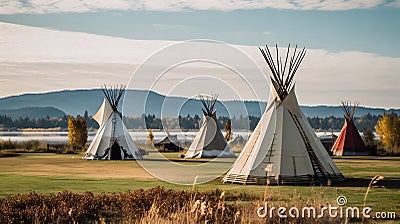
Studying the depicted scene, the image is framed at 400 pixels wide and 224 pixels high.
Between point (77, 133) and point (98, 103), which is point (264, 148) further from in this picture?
point (98, 103)

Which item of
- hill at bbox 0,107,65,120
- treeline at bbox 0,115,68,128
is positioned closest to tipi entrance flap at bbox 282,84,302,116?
treeline at bbox 0,115,68,128

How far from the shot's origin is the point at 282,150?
15.9 meters

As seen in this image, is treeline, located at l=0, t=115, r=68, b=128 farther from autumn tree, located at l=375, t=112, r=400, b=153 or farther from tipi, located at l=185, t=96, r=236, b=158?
tipi, located at l=185, t=96, r=236, b=158

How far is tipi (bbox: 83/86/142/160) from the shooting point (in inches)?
1053

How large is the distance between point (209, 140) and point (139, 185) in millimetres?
13757

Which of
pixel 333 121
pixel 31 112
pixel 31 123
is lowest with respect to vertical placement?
pixel 31 123

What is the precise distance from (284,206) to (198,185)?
6.26 meters

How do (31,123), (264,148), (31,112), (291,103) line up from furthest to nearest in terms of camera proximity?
(31,112), (31,123), (291,103), (264,148)

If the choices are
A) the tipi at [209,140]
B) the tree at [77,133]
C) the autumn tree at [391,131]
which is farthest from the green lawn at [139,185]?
the tree at [77,133]

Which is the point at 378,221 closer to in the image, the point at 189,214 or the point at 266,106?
the point at 189,214

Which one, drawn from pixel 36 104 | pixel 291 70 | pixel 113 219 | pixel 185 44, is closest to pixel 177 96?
pixel 185 44

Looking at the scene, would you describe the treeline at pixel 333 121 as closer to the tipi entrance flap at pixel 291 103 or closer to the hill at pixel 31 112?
the hill at pixel 31 112

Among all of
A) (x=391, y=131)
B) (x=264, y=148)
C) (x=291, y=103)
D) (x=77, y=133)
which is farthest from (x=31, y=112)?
(x=264, y=148)

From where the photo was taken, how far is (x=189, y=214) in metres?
9.34
